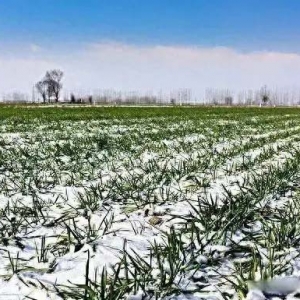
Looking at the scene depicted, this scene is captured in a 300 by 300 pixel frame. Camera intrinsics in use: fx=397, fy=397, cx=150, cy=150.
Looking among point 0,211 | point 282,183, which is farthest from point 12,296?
point 282,183

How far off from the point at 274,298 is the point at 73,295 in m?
1.12

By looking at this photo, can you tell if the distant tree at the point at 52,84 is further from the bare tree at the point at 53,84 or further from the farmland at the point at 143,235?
the farmland at the point at 143,235

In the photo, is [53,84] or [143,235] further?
[53,84]

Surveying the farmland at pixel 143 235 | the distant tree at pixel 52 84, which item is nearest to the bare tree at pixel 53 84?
the distant tree at pixel 52 84

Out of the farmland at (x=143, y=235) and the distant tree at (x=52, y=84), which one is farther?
the distant tree at (x=52, y=84)

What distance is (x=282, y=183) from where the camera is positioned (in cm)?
502

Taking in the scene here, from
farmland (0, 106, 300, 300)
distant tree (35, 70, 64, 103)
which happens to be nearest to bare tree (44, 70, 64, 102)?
distant tree (35, 70, 64, 103)

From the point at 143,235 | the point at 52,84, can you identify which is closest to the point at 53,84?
the point at 52,84

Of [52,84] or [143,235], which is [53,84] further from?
[143,235]

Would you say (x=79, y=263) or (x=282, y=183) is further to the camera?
(x=282, y=183)

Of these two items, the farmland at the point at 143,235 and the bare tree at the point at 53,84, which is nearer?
the farmland at the point at 143,235

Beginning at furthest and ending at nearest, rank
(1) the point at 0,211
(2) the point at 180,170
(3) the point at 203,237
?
1. (2) the point at 180,170
2. (1) the point at 0,211
3. (3) the point at 203,237

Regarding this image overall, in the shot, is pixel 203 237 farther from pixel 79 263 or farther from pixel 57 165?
pixel 57 165

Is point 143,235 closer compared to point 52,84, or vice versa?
point 143,235
